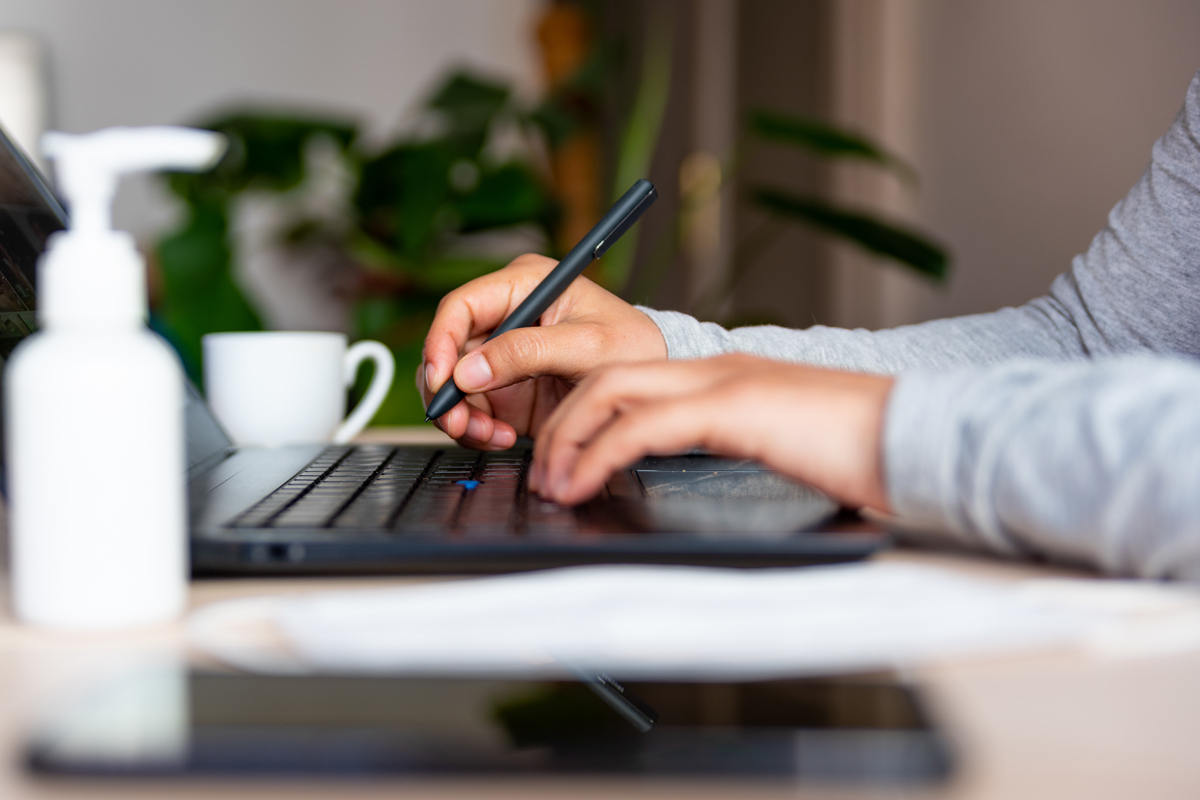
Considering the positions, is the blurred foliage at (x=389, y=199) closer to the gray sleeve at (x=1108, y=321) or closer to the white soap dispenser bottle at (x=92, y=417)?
the gray sleeve at (x=1108, y=321)

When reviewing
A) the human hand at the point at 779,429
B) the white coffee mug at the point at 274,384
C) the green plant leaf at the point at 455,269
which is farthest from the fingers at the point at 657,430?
the green plant leaf at the point at 455,269

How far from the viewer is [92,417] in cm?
27

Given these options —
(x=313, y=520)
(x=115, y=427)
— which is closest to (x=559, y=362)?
(x=313, y=520)

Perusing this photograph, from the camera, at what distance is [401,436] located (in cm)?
89

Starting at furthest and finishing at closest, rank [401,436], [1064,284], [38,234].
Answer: [401,436] → [1064,284] → [38,234]

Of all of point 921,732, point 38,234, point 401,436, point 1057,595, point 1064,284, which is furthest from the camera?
point 401,436

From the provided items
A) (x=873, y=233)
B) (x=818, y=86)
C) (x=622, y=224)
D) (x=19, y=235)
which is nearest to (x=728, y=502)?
(x=622, y=224)

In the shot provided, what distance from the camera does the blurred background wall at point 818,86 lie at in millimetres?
1116

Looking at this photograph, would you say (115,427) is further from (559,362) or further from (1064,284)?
(1064,284)

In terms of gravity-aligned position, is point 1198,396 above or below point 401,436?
above

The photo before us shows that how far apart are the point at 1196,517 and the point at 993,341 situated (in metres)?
0.44

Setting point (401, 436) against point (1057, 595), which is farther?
point (401, 436)

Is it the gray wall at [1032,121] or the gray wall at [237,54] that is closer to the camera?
the gray wall at [1032,121]

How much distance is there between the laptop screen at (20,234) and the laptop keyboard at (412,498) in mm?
118
